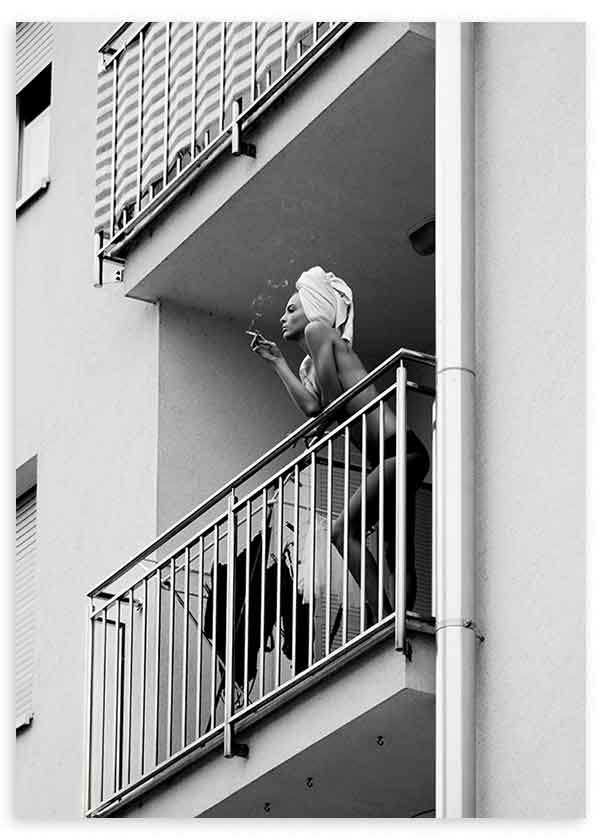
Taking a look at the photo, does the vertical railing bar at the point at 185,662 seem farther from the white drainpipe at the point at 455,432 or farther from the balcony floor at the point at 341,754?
the white drainpipe at the point at 455,432

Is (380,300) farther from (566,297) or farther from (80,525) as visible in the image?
(566,297)

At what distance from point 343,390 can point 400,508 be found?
0.81m

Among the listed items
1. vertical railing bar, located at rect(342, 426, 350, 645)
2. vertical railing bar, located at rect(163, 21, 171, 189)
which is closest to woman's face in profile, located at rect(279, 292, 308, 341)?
vertical railing bar, located at rect(342, 426, 350, 645)

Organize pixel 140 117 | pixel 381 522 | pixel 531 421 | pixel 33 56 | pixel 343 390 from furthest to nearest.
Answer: pixel 33 56 < pixel 140 117 < pixel 343 390 < pixel 381 522 < pixel 531 421

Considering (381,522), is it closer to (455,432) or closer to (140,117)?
(455,432)

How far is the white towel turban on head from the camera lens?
322 inches

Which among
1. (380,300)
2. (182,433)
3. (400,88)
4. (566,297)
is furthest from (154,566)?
(566,297)

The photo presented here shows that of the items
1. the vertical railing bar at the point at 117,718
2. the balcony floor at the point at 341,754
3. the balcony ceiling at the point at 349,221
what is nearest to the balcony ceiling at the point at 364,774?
the balcony floor at the point at 341,754

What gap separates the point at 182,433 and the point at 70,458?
0.61 meters

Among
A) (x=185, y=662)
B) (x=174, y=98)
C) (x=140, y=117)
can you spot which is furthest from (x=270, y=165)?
(x=185, y=662)

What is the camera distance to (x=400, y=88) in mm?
8148

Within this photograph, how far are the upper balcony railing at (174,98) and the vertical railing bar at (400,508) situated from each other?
137 cm

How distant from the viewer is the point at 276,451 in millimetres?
7996

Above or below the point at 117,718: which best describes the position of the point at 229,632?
above
